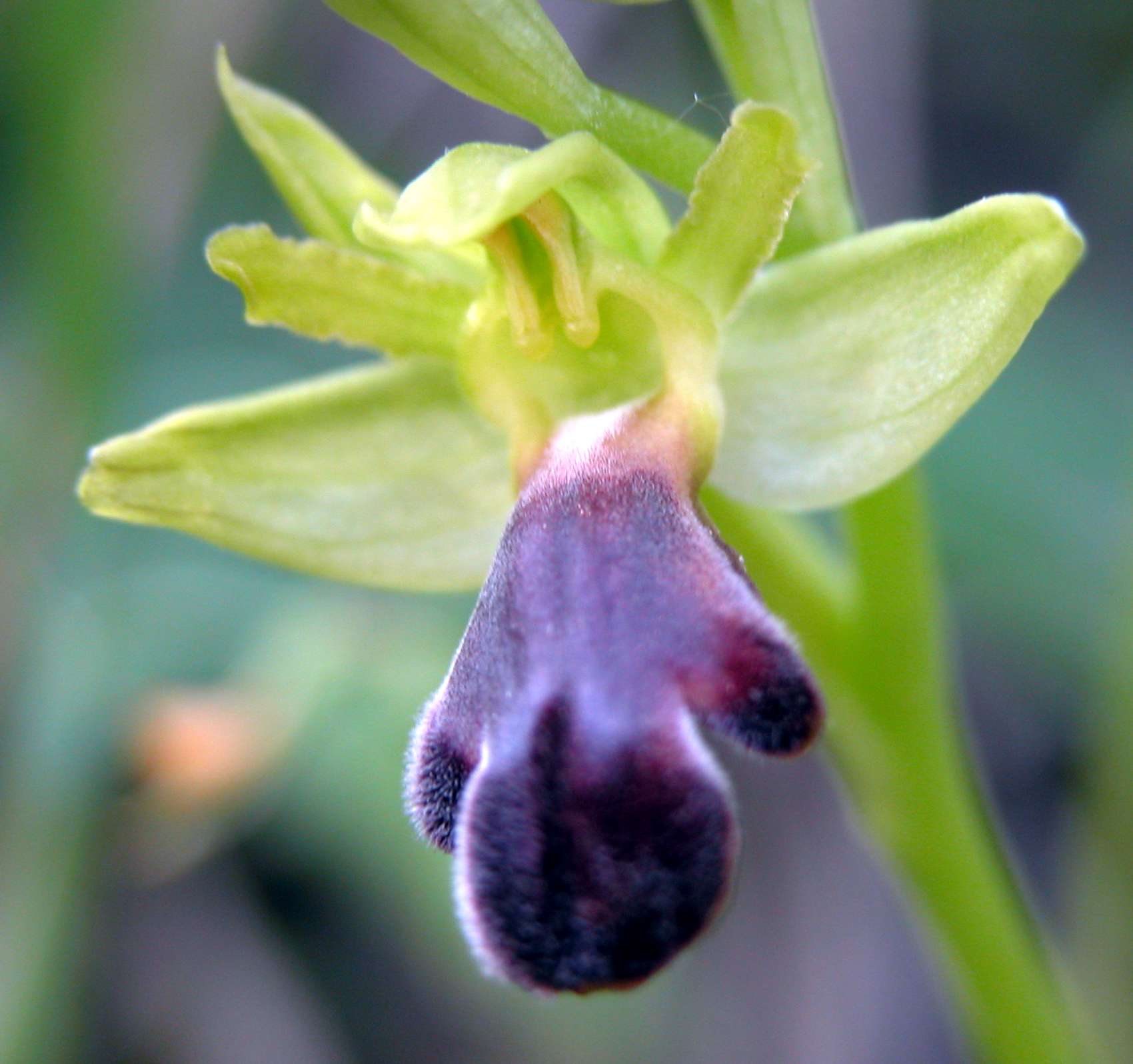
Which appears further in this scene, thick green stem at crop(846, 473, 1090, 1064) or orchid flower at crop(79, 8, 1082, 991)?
thick green stem at crop(846, 473, 1090, 1064)

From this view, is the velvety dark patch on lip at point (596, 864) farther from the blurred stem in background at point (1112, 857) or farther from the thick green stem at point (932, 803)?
the blurred stem in background at point (1112, 857)

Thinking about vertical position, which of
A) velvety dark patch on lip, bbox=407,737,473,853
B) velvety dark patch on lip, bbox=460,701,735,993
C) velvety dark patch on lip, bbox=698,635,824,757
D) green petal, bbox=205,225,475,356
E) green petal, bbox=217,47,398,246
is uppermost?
green petal, bbox=217,47,398,246

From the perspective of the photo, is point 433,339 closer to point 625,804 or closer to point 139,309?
point 625,804

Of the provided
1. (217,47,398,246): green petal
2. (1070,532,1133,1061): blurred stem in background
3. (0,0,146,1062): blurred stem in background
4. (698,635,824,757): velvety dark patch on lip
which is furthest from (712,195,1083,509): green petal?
(0,0,146,1062): blurred stem in background

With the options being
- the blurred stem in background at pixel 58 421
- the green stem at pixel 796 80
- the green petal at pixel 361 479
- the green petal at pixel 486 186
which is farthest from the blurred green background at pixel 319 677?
the green petal at pixel 486 186

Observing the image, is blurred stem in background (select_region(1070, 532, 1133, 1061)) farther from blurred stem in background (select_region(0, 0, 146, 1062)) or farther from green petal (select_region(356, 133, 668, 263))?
blurred stem in background (select_region(0, 0, 146, 1062))

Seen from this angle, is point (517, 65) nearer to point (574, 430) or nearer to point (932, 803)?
point (574, 430)
